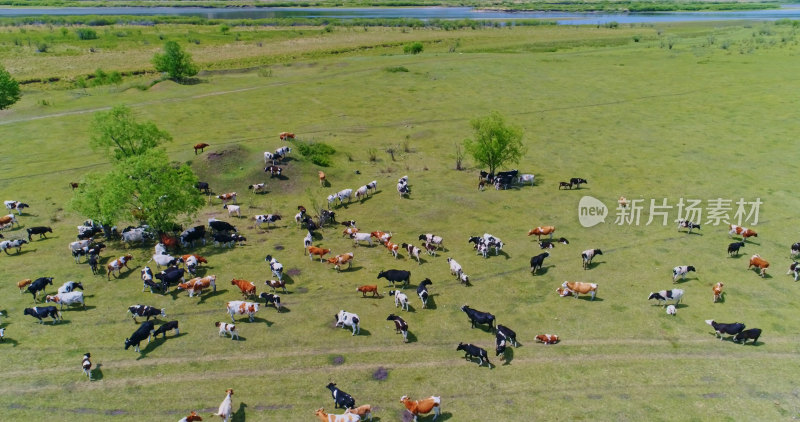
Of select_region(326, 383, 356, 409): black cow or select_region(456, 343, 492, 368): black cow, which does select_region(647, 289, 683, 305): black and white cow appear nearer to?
select_region(456, 343, 492, 368): black cow

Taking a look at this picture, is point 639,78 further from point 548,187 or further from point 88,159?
point 88,159

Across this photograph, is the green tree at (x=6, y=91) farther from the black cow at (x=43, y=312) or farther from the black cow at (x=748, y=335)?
the black cow at (x=748, y=335)

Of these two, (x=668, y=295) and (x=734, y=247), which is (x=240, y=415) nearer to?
(x=668, y=295)

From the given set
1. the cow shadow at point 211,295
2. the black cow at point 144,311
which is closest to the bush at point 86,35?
the cow shadow at point 211,295

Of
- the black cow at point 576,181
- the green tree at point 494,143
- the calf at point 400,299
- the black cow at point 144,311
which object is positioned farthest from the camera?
the green tree at point 494,143

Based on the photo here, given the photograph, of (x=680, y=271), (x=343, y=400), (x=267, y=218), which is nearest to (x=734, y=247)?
(x=680, y=271)
